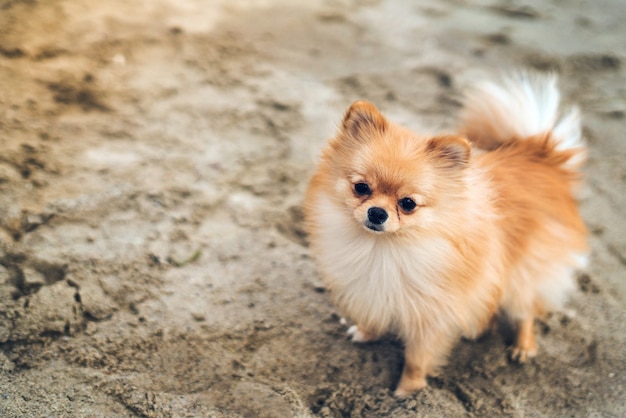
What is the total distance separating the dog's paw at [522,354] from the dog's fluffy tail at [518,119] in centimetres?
86

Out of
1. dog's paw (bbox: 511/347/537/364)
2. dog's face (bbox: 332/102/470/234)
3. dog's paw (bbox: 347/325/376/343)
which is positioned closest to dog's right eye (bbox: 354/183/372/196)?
dog's face (bbox: 332/102/470/234)

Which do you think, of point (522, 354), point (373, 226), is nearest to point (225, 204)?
point (373, 226)

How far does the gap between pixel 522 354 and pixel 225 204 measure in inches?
66.9

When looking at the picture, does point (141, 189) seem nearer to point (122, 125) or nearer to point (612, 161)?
point (122, 125)

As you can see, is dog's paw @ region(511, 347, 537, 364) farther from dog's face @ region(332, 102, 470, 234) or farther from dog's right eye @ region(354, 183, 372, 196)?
dog's right eye @ region(354, 183, 372, 196)

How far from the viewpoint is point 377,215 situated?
183 centimetres

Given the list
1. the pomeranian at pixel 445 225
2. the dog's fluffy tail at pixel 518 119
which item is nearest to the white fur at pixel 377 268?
the pomeranian at pixel 445 225

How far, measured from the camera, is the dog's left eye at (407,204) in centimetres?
188

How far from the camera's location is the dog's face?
1.86m

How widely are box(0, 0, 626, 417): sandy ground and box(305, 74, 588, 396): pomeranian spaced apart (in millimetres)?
248

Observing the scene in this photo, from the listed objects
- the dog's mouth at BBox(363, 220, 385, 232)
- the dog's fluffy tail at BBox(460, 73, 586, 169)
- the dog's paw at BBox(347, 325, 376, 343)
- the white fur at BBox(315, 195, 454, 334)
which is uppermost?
the dog's fluffy tail at BBox(460, 73, 586, 169)

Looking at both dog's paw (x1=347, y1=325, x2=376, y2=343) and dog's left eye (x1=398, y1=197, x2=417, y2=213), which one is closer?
dog's left eye (x1=398, y1=197, x2=417, y2=213)

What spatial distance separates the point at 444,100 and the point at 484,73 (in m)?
0.52

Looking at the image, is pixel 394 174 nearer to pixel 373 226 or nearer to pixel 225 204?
pixel 373 226
